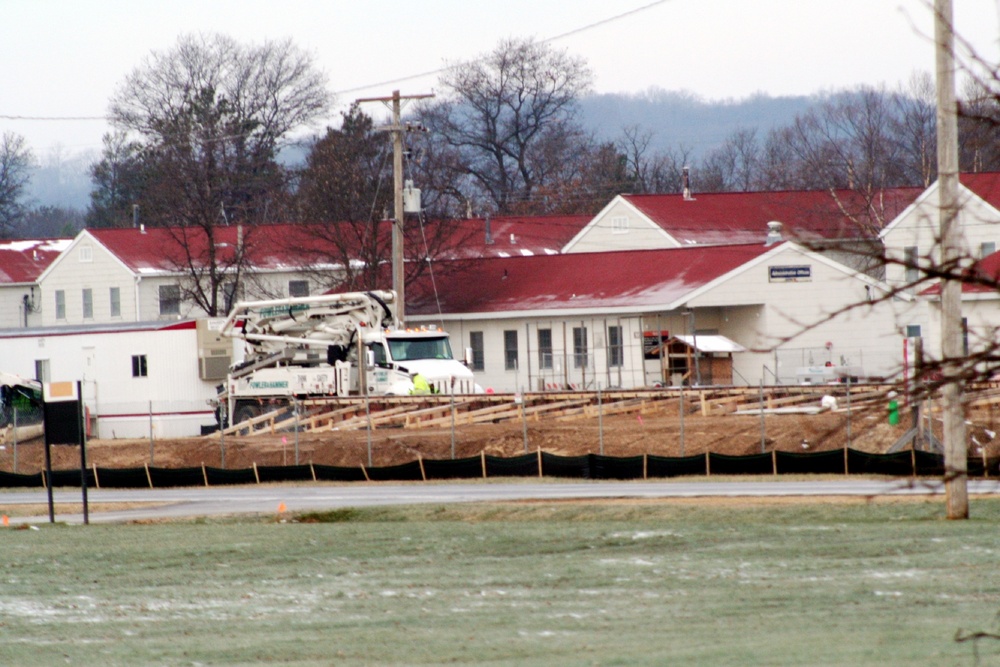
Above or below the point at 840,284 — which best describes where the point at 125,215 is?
above

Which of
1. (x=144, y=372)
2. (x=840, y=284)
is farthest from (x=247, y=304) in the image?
(x=840, y=284)

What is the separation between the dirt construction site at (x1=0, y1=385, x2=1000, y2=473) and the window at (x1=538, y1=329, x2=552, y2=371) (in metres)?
9.93

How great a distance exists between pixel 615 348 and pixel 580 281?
13.9 ft

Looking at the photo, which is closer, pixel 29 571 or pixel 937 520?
pixel 29 571

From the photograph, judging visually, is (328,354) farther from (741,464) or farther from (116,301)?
(116,301)

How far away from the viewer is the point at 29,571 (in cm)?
1700

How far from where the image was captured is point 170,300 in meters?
65.8

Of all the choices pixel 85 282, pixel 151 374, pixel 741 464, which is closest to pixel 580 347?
pixel 151 374

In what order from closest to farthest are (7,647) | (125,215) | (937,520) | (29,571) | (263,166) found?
(7,647) → (29,571) → (937,520) → (263,166) → (125,215)

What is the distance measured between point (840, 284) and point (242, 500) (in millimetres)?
27978

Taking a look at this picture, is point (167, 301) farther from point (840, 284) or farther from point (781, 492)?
point (781, 492)

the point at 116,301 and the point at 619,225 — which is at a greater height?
the point at 619,225

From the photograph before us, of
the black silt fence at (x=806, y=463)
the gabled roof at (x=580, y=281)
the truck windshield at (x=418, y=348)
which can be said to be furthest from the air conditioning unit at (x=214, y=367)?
the black silt fence at (x=806, y=463)

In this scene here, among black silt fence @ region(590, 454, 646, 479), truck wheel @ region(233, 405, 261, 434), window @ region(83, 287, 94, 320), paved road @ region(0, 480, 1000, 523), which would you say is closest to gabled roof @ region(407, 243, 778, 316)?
truck wheel @ region(233, 405, 261, 434)
